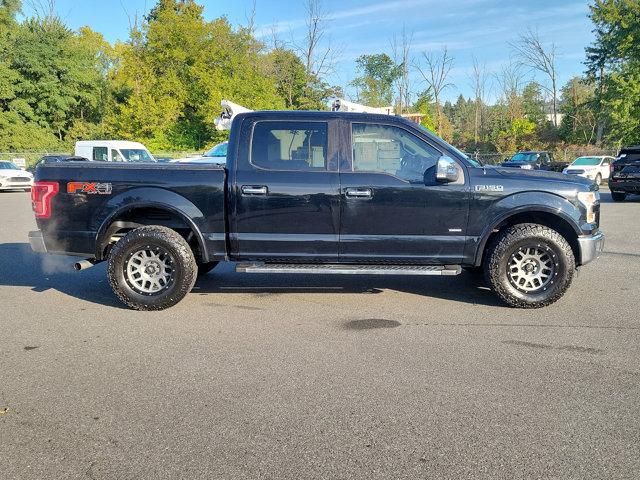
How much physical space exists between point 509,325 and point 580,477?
2461mm

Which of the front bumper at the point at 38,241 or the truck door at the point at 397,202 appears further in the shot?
the front bumper at the point at 38,241

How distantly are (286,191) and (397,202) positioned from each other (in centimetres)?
116

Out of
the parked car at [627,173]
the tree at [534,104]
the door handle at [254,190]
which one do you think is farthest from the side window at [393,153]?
the tree at [534,104]

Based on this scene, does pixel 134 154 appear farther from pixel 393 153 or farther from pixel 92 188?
pixel 393 153

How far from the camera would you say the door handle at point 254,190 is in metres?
5.41

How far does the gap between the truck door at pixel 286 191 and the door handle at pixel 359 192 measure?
0.38 ft

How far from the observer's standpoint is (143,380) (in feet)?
12.4

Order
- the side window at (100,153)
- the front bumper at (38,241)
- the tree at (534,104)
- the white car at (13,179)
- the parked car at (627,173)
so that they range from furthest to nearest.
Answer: the tree at (534,104) → the side window at (100,153) → the white car at (13,179) → the parked car at (627,173) → the front bumper at (38,241)

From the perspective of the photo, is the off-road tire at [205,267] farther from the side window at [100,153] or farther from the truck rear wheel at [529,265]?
the side window at [100,153]

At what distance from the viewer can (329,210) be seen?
5418 mm

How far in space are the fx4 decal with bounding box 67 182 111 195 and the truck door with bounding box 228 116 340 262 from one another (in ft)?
4.36

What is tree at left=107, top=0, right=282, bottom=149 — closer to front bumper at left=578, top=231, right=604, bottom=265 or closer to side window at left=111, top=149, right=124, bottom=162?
side window at left=111, top=149, right=124, bottom=162

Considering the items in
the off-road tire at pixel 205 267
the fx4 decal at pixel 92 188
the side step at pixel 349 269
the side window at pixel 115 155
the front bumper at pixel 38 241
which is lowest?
the off-road tire at pixel 205 267

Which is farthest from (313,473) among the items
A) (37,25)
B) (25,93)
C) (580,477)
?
(37,25)
